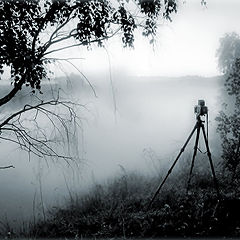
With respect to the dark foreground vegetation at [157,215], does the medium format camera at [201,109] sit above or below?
above

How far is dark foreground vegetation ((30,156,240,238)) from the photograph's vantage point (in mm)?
5992

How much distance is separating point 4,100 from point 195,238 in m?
3.72

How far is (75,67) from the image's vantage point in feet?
16.2

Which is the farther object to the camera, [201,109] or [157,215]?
[157,215]

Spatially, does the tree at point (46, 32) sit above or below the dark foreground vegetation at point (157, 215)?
above

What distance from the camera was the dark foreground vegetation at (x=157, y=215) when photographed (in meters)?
5.99

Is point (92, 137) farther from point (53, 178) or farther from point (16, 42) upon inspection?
point (16, 42)

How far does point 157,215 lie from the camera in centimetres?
649

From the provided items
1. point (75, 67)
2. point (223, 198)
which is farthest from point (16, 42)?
point (223, 198)

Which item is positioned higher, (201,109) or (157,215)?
(201,109)

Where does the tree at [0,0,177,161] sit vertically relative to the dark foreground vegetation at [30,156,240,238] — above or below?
above

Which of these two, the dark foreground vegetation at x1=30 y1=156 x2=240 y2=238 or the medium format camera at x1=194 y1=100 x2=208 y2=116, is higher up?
the medium format camera at x1=194 y1=100 x2=208 y2=116

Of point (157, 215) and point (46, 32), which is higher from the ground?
point (46, 32)

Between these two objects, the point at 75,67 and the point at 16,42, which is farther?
the point at 75,67
